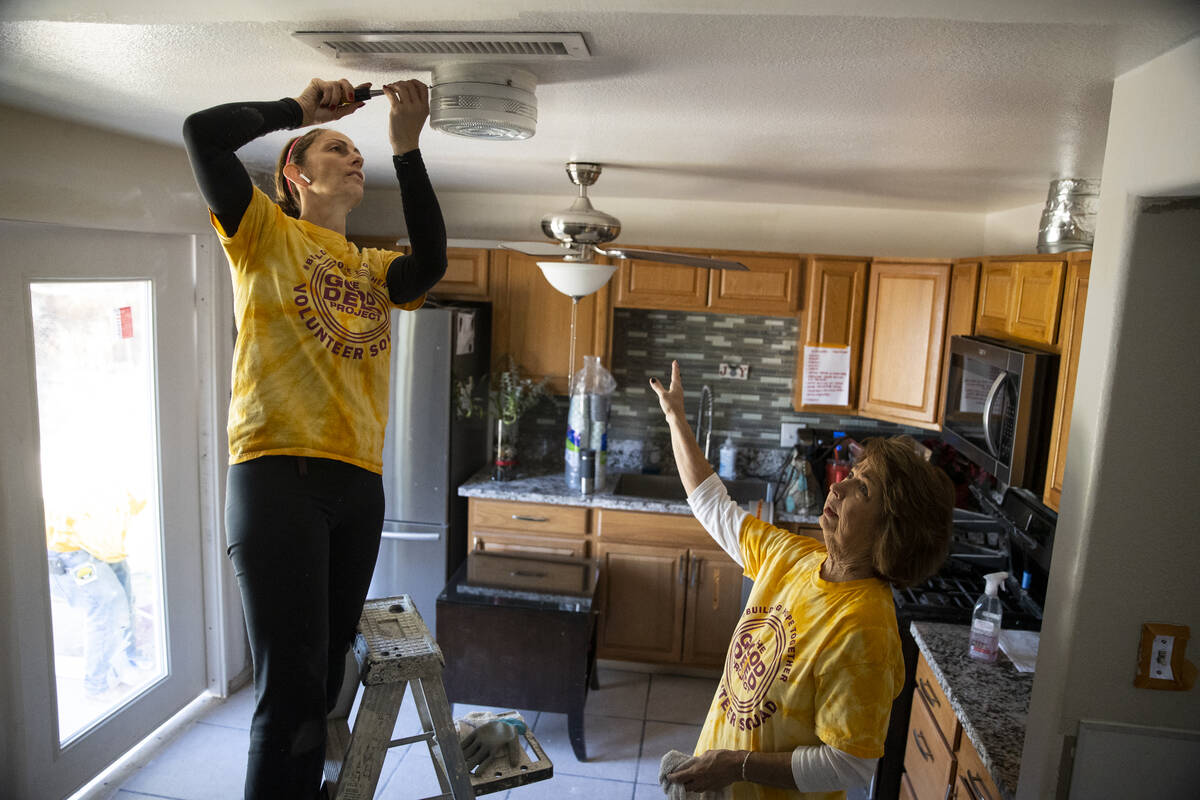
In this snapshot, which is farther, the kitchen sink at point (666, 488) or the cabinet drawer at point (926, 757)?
the kitchen sink at point (666, 488)

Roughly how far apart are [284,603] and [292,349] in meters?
0.40

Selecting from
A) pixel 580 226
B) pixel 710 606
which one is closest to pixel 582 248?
pixel 580 226

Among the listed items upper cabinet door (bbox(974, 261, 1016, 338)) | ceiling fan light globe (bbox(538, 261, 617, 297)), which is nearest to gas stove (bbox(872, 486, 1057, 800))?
upper cabinet door (bbox(974, 261, 1016, 338))

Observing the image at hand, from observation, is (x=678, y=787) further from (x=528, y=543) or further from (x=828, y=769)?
(x=528, y=543)

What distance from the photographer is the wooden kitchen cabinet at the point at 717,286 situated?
3605 millimetres

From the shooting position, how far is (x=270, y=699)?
1.28m

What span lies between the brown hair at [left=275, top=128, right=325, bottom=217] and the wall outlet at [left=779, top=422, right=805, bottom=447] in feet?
9.44

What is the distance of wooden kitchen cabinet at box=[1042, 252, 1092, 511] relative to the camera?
2184 millimetres

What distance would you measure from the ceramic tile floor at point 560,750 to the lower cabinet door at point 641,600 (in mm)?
157

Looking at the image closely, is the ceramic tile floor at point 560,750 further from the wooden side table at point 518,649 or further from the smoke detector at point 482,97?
the smoke detector at point 482,97

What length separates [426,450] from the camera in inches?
139

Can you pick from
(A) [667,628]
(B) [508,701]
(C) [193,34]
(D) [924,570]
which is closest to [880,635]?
(D) [924,570]

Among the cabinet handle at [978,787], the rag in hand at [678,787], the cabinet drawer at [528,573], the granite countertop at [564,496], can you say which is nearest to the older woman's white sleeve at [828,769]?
the rag in hand at [678,787]

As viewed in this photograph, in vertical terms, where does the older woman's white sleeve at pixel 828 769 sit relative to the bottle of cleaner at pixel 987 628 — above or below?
above
